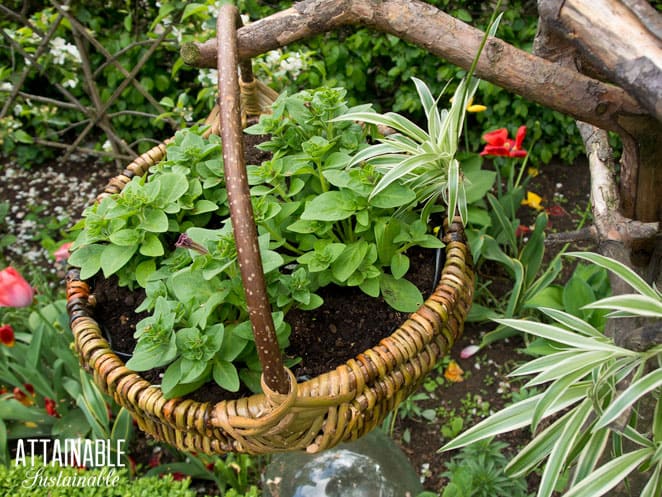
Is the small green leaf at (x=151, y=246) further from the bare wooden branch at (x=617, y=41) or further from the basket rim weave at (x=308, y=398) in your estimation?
the bare wooden branch at (x=617, y=41)

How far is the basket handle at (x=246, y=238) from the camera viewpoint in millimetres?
801

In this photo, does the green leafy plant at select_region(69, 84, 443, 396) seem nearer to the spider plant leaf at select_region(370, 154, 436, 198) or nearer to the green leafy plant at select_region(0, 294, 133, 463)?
the spider plant leaf at select_region(370, 154, 436, 198)

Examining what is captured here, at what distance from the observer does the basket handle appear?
0.80 m

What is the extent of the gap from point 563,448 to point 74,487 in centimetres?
103

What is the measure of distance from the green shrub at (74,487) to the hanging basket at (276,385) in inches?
14.0

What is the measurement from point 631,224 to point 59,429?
1.59m

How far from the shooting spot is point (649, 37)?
33.0 inches

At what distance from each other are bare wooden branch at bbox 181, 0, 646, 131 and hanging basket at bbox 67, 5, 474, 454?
92 millimetres

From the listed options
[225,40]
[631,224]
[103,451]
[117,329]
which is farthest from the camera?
[103,451]

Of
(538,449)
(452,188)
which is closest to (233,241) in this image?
(452,188)

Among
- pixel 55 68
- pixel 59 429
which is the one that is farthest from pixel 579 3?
pixel 55 68

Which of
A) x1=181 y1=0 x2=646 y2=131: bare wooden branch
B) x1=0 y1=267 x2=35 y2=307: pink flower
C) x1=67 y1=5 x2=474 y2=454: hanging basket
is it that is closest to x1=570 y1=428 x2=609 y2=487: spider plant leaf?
x1=67 y1=5 x2=474 y2=454: hanging basket

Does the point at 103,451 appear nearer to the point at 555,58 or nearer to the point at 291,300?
the point at 291,300

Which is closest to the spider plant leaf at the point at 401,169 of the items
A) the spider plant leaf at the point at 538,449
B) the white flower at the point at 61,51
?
the spider plant leaf at the point at 538,449
